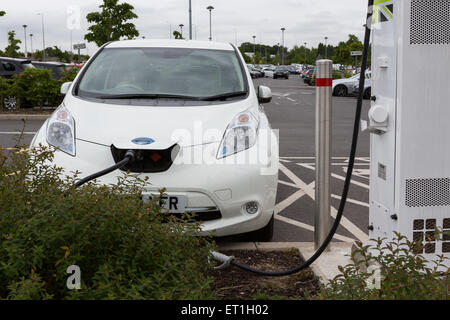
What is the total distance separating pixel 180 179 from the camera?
4.14 metres

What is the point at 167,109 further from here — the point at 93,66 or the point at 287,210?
the point at 287,210

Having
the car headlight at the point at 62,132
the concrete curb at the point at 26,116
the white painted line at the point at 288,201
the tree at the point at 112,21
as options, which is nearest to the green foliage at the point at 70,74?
the concrete curb at the point at 26,116

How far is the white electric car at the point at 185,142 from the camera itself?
4.16m

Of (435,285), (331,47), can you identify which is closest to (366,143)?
(435,285)

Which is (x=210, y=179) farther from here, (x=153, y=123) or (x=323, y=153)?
(x=323, y=153)

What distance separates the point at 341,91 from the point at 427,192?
29.3 meters

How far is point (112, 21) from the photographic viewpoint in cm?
4512

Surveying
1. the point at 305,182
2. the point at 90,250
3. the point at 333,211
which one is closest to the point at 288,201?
the point at 333,211

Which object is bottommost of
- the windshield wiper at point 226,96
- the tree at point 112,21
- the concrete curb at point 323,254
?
the concrete curb at point 323,254

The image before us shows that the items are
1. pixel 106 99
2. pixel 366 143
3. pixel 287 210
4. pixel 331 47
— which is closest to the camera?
pixel 106 99

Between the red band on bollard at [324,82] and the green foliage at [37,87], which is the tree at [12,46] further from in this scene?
the red band on bollard at [324,82]

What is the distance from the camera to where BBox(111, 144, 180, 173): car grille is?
13.5 feet

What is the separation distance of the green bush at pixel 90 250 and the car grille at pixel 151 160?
54.8 inches
